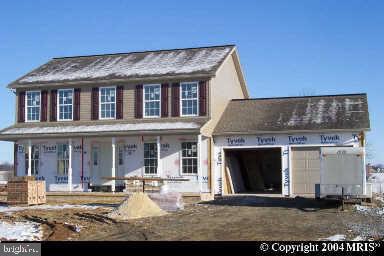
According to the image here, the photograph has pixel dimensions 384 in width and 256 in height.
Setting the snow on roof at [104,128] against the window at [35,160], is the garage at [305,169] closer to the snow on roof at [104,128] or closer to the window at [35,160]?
the snow on roof at [104,128]

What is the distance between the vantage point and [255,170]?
32531 millimetres

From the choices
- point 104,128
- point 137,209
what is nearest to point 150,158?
point 104,128

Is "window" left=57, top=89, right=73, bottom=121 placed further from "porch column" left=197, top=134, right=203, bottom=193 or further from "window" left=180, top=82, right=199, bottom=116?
"porch column" left=197, top=134, right=203, bottom=193

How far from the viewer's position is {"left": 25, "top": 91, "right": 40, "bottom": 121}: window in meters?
30.0

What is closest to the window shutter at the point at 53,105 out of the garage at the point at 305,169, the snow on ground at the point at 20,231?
the garage at the point at 305,169

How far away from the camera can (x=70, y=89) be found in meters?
29.4

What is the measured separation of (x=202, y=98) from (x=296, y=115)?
4.88 m

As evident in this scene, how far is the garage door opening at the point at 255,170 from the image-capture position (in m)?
29.9

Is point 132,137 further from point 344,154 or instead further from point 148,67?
point 344,154

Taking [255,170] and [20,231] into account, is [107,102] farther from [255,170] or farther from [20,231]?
[20,231]

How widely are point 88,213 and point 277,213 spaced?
259 inches

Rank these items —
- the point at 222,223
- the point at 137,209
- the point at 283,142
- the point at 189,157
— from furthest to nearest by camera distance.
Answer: the point at 189,157 → the point at 283,142 → the point at 137,209 → the point at 222,223

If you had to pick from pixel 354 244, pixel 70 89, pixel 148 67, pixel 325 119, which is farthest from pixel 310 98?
pixel 354 244

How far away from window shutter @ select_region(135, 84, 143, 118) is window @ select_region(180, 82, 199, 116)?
210cm
